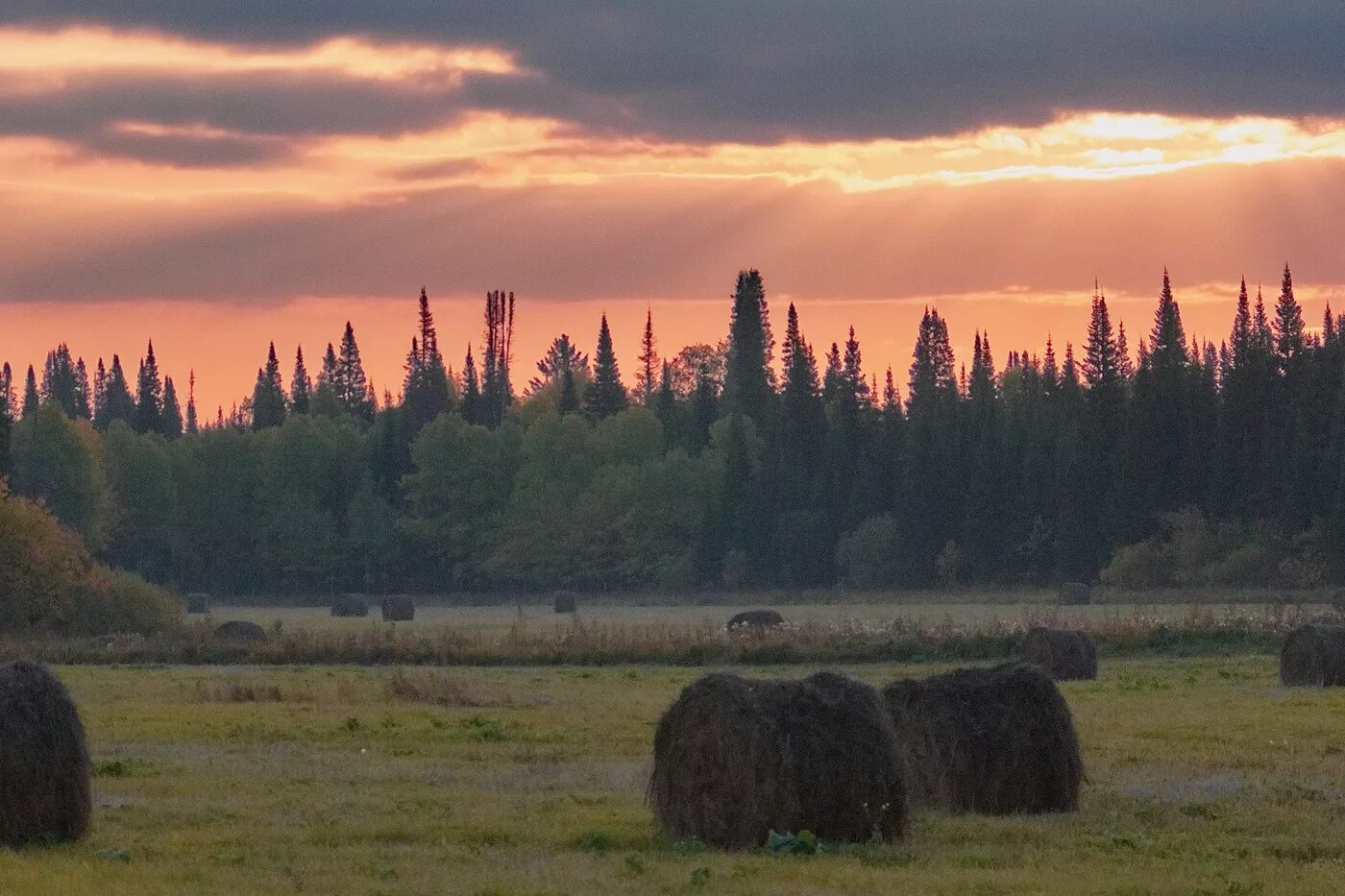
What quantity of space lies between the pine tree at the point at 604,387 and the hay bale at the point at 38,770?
166 meters

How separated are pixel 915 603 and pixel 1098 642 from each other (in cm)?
5754

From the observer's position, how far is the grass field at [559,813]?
16281mm

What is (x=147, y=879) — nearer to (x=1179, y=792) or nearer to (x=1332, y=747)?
(x=1179, y=792)

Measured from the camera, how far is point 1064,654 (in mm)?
41156

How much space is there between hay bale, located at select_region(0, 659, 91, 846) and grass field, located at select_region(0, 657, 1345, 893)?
37 cm

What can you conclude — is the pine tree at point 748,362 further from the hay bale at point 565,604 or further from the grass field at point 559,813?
the grass field at point 559,813

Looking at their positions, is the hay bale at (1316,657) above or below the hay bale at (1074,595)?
above

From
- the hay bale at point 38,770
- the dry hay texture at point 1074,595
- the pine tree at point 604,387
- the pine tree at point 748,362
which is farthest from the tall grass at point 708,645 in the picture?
the pine tree at point 604,387

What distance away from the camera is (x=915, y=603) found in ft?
351

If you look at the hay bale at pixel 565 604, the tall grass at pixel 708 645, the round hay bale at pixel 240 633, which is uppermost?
the round hay bale at pixel 240 633

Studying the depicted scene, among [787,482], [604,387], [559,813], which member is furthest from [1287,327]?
[559,813]

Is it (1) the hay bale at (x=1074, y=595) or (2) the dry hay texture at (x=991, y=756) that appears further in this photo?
(1) the hay bale at (x=1074, y=595)

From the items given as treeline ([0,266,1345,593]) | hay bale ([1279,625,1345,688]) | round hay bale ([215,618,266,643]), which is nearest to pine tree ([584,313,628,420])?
treeline ([0,266,1345,593])

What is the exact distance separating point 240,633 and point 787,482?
295ft
